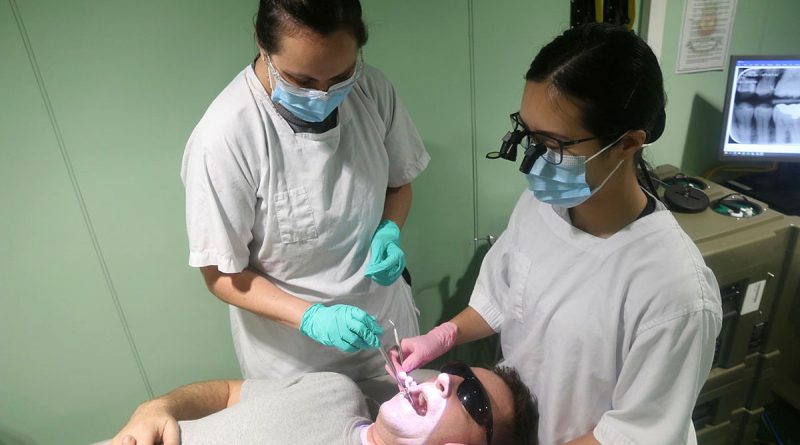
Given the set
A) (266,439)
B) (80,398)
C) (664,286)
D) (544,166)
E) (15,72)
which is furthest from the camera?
(80,398)

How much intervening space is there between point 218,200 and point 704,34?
1.98 meters

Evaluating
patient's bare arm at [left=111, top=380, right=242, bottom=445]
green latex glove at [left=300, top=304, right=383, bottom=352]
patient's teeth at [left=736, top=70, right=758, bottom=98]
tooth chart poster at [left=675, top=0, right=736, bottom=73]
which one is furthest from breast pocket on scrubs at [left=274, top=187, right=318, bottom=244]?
patient's teeth at [left=736, top=70, right=758, bottom=98]

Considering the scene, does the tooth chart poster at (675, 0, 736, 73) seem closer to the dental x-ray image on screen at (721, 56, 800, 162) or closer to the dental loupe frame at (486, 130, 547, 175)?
the dental x-ray image on screen at (721, 56, 800, 162)

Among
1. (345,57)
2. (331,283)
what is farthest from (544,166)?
(331,283)

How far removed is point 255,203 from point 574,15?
1.37 meters

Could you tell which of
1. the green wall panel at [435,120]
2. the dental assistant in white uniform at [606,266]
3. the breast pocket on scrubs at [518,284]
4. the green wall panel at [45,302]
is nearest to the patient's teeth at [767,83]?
the green wall panel at [435,120]

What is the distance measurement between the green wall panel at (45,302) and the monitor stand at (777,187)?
2502mm

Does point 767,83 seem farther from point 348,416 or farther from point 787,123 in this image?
point 348,416

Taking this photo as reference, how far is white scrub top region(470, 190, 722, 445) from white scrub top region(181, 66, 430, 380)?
1.45ft

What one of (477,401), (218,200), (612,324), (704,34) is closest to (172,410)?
(218,200)

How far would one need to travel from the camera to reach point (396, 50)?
1.68 meters

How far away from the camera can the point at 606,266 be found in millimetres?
1006

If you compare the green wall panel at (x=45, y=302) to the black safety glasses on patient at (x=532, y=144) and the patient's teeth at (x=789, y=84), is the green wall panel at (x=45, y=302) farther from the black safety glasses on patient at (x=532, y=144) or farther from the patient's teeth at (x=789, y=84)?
the patient's teeth at (x=789, y=84)

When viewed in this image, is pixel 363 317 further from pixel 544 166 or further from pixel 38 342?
pixel 38 342
